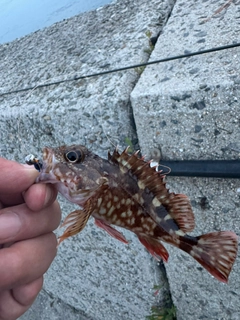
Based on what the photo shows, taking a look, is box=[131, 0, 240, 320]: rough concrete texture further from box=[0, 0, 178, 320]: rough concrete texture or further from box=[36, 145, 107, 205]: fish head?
box=[36, 145, 107, 205]: fish head

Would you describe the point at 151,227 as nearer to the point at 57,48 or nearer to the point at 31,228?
the point at 31,228

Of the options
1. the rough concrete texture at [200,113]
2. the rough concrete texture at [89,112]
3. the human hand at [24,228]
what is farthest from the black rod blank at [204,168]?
the human hand at [24,228]

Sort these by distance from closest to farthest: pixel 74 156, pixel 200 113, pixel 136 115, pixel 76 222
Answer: pixel 76 222 → pixel 74 156 → pixel 200 113 → pixel 136 115

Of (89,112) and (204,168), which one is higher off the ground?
(89,112)

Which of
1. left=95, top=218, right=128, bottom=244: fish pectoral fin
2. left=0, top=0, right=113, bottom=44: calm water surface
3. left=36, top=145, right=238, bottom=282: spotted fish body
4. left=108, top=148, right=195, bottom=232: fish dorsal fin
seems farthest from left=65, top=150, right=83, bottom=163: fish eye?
left=0, top=0, right=113, bottom=44: calm water surface

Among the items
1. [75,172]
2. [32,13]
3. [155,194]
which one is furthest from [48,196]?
[32,13]

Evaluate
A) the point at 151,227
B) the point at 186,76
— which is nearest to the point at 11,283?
the point at 151,227

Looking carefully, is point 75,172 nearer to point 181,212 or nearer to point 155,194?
point 155,194
